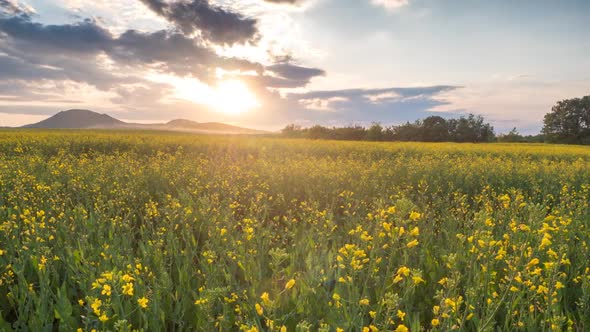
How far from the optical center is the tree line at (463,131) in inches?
2205

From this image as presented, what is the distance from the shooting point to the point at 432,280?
392cm

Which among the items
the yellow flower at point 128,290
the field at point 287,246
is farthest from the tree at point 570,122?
the yellow flower at point 128,290

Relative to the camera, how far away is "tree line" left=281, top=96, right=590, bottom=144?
56.0m

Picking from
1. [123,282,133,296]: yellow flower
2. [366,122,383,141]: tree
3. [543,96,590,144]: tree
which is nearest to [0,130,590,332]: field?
[123,282,133,296]: yellow flower

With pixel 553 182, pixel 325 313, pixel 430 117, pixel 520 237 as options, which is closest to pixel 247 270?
pixel 325 313

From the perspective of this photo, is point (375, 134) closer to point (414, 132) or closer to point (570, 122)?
point (414, 132)

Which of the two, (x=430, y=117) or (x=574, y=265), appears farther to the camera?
(x=430, y=117)

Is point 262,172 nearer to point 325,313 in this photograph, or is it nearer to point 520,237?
point 520,237

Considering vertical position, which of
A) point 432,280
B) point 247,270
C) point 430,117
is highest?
point 430,117

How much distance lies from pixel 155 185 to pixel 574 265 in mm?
Result: 7464

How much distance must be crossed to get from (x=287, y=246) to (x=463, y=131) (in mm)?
63102

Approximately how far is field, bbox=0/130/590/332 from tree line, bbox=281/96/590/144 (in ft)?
121

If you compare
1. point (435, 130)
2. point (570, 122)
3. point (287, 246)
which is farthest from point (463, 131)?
point (287, 246)

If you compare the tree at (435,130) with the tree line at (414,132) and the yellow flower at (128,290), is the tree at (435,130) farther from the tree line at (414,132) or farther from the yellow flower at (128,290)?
the yellow flower at (128,290)
